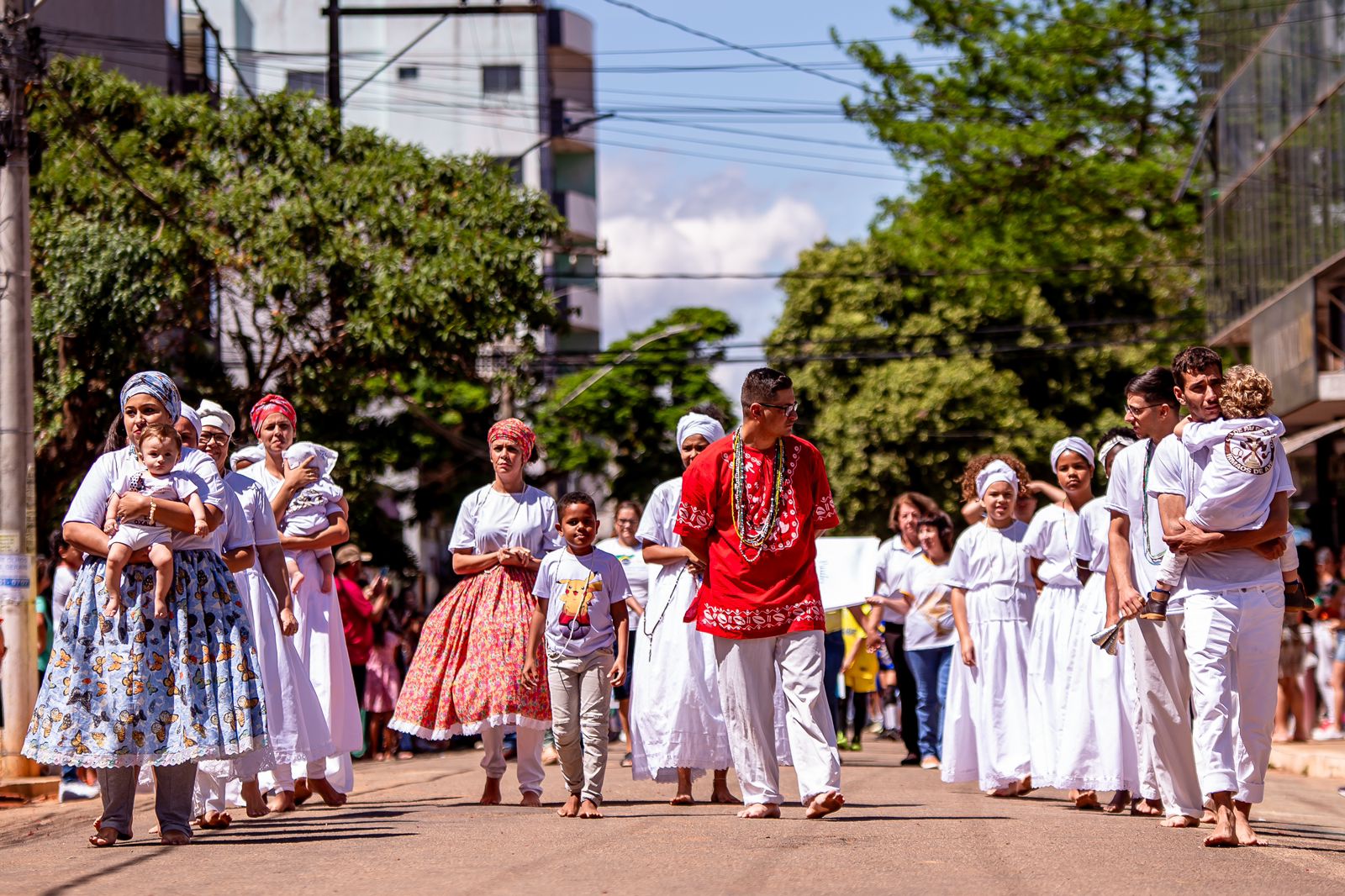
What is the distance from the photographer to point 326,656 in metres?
11.0

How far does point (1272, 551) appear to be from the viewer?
858 cm

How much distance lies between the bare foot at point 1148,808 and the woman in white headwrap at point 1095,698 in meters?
0.13

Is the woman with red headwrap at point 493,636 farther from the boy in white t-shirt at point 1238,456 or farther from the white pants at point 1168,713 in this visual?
the boy in white t-shirt at point 1238,456

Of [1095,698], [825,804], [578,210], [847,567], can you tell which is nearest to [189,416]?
[825,804]

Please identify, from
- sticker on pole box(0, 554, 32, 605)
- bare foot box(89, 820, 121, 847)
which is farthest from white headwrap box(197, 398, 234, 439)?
sticker on pole box(0, 554, 32, 605)

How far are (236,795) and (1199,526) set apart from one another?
532 centimetres

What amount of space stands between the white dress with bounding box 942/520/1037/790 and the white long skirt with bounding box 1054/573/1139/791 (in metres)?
0.80

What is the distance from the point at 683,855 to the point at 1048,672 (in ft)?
15.6

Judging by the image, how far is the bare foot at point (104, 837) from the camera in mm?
8383

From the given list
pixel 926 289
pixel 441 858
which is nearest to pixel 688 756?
pixel 441 858

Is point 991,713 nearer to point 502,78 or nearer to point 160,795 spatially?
point 160,795

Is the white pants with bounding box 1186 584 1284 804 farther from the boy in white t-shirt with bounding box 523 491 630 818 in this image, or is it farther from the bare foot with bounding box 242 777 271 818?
the bare foot with bounding box 242 777 271 818

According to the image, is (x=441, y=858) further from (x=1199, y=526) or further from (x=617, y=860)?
(x=1199, y=526)

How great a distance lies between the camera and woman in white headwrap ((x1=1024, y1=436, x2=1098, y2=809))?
11.5 m
